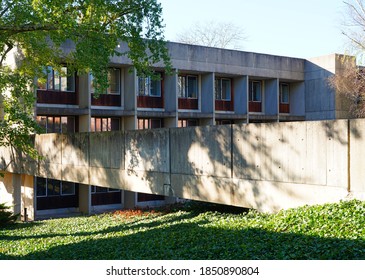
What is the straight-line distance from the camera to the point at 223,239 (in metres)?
10.2

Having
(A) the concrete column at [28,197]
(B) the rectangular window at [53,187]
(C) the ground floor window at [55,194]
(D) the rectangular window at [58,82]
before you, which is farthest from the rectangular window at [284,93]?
(A) the concrete column at [28,197]

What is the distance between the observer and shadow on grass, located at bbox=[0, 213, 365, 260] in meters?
8.10

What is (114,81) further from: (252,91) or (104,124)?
(252,91)

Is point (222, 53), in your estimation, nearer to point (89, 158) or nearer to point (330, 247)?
point (89, 158)

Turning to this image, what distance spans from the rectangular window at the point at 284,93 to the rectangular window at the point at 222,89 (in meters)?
5.18

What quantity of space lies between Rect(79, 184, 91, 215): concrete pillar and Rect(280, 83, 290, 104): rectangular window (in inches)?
698

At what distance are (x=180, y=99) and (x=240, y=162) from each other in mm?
19337

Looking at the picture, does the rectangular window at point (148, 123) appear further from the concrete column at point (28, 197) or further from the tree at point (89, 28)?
the tree at point (89, 28)

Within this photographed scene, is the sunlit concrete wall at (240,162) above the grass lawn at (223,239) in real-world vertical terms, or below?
above

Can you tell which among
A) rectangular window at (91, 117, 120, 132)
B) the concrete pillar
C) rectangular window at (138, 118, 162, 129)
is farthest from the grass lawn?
rectangular window at (138, 118, 162, 129)

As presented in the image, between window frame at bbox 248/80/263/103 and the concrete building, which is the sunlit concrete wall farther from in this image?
window frame at bbox 248/80/263/103

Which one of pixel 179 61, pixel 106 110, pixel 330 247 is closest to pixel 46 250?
pixel 330 247

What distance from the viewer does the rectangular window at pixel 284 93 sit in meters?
37.3

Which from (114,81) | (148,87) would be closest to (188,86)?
(148,87)
